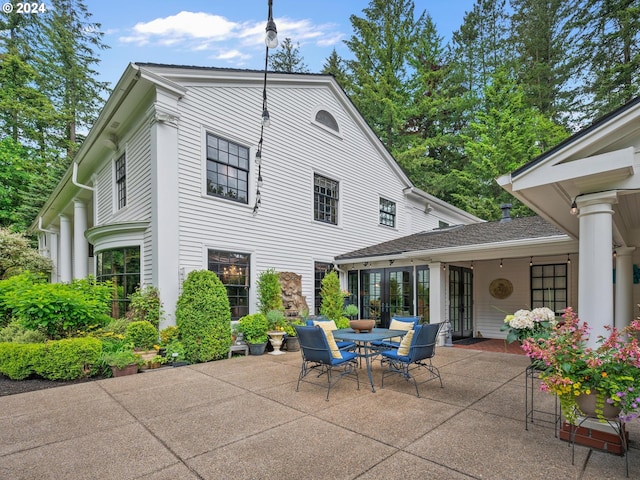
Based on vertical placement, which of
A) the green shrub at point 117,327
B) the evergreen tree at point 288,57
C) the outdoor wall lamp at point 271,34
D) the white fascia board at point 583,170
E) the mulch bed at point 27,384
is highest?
the evergreen tree at point 288,57

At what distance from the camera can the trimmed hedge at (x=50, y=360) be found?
5.38 metres

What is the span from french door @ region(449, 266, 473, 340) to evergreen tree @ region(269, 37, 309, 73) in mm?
20730

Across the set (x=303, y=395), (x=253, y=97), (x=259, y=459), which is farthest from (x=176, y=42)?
(x=259, y=459)

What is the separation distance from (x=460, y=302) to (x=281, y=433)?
825cm

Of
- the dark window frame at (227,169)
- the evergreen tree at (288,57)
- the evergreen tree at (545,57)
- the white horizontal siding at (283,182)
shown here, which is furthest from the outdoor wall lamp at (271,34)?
the evergreen tree at (288,57)

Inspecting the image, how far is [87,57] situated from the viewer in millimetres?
21234

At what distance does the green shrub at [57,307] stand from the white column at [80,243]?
6645mm

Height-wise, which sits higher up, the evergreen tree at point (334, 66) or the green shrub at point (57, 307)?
the evergreen tree at point (334, 66)

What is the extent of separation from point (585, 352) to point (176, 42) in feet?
42.6

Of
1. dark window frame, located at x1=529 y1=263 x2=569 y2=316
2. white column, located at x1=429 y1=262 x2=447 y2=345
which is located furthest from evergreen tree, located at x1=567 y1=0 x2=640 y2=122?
white column, located at x1=429 y1=262 x2=447 y2=345

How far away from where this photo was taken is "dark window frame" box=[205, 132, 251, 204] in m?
8.09

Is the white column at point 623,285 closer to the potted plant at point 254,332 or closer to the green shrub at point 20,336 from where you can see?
the potted plant at point 254,332

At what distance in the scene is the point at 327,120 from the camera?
37.1ft
